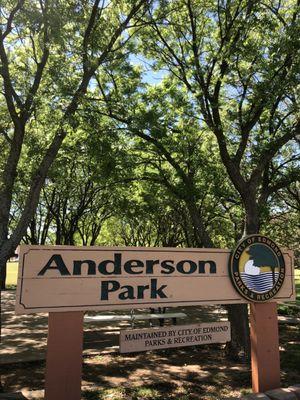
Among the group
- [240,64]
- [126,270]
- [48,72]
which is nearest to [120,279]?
[126,270]

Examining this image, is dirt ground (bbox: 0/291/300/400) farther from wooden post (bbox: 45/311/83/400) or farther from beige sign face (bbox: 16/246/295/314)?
beige sign face (bbox: 16/246/295/314)

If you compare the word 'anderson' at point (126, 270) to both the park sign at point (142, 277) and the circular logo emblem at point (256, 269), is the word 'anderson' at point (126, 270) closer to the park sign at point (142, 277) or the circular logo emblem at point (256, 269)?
the park sign at point (142, 277)

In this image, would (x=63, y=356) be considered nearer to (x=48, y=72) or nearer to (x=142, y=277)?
(x=142, y=277)

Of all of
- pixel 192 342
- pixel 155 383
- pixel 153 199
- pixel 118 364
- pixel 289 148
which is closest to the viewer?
pixel 192 342

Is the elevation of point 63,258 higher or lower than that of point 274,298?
higher

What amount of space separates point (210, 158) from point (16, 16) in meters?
6.88

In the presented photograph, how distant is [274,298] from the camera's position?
198 inches

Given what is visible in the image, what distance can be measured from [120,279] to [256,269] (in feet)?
5.72

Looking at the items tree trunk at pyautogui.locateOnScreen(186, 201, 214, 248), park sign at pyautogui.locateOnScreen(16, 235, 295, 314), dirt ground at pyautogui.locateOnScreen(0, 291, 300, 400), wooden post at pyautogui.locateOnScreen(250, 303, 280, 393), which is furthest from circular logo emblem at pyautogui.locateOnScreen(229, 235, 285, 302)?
tree trunk at pyautogui.locateOnScreen(186, 201, 214, 248)

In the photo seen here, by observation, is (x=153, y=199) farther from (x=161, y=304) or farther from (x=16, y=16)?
(x=161, y=304)

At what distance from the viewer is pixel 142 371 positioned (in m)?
7.26

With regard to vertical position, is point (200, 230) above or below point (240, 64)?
below

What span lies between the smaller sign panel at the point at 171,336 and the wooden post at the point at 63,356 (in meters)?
0.58

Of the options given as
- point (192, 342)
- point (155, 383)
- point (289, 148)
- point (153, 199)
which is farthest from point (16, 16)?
point (289, 148)
